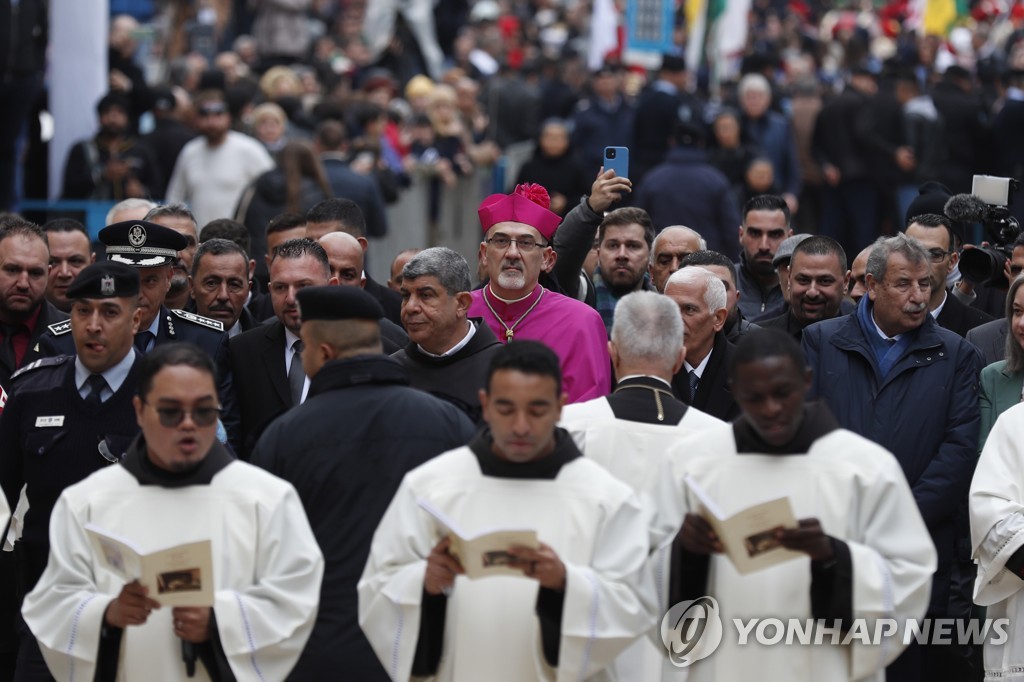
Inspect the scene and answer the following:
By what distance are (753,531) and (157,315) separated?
12.2 feet

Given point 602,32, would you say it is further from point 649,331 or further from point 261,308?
point 649,331

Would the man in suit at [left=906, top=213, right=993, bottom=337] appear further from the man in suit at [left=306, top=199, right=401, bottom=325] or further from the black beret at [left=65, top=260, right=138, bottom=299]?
the black beret at [left=65, top=260, right=138, bottom=299]

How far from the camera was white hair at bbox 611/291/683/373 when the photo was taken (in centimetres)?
737

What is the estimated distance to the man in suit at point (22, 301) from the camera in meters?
9.64

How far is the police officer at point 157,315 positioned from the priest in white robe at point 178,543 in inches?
A: 77.4

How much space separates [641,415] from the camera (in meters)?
7.36

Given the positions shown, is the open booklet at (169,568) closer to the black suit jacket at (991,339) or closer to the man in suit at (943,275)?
the black suit jacket at (991,339)

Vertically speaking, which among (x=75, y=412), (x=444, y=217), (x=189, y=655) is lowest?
(x=189, y=655)

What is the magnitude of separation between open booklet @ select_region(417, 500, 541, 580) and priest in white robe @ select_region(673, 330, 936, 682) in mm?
656

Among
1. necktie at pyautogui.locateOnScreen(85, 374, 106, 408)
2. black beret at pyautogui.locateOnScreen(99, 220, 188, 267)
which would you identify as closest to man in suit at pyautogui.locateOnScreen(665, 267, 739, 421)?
black beret at pyautogui.locateOnScreen(99, 220, 188, 267)

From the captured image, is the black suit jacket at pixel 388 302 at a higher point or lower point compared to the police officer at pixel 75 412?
higher

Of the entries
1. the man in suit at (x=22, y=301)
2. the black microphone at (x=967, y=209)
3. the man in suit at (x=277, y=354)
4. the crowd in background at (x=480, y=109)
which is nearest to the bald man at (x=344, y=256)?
the man in suit at (x=277, y=354)

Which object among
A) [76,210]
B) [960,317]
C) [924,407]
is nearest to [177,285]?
[924,407]

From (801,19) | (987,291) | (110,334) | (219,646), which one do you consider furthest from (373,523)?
(801,19)
